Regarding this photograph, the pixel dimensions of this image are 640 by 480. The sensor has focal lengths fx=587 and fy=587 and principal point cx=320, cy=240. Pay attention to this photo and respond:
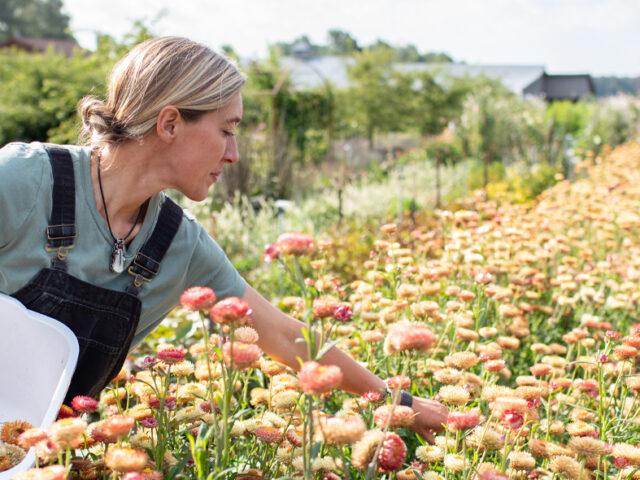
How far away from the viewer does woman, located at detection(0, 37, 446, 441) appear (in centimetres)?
146

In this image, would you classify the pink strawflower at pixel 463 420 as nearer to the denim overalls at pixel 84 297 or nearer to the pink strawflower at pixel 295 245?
the pink strawflower at pixel 295 245

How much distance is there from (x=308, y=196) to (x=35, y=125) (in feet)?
23.7

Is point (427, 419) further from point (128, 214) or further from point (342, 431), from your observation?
point (128, 214)

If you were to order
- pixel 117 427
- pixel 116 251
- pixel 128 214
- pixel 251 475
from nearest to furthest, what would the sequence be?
pixel 117 427, pixel 251 475, pixel 116 251, pixel 128 214

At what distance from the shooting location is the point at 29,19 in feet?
163

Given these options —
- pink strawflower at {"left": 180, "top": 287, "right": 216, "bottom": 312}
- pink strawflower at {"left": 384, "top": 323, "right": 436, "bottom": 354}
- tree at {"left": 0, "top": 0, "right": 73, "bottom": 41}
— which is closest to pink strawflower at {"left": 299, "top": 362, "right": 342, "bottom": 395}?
pink strawflower at {"left": 384, "top": 323, "right": 436, "bottom": 354}

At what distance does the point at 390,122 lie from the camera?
2192cm

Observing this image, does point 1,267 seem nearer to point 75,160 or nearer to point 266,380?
point 75,160

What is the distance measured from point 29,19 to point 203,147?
5701 cm

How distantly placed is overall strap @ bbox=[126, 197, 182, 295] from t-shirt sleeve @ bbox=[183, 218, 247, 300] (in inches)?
2.1

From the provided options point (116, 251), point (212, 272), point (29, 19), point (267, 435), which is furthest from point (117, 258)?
point (29, 19)

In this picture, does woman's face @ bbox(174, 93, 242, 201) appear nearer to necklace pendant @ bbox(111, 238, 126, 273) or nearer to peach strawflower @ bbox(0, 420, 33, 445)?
necklace pendant @ bbox(111, 238, 126, 273)

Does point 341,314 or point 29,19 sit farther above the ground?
point 29,19

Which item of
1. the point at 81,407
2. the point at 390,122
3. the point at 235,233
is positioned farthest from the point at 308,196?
the point at 390,122
